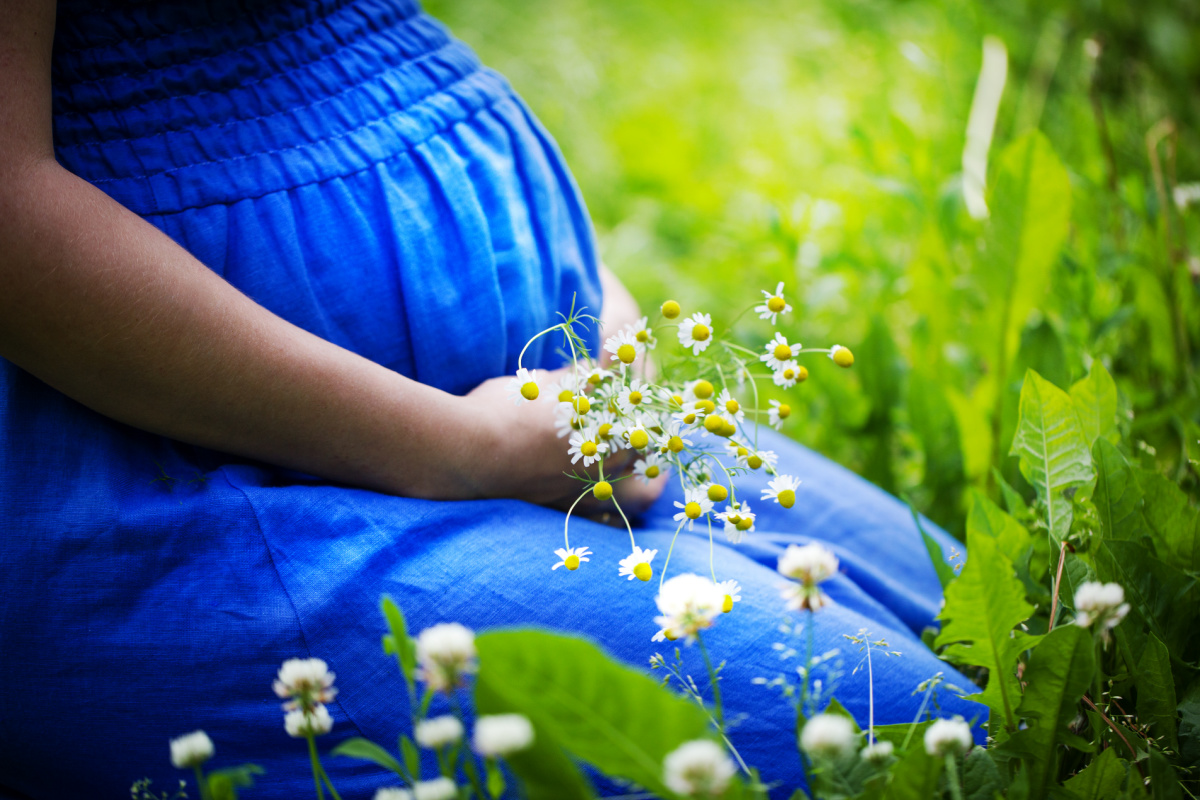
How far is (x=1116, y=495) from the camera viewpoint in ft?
1.79

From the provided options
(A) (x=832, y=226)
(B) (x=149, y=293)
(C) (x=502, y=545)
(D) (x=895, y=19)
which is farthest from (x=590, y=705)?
(D) (x=895, y=19)

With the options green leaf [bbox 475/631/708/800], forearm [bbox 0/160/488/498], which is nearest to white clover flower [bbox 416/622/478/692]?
green leaf [bbox 475/631/708/800]

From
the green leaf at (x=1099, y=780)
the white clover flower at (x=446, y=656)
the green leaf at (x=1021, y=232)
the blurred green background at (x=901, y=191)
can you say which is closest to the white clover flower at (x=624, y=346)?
the white clover flower at (x=446, y=656)

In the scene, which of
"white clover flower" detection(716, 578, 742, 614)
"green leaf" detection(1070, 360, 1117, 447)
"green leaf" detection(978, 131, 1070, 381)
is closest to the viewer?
"white clover flower" detection(716, 578, 742, 614)

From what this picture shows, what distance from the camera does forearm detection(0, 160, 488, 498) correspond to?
1.40 feet

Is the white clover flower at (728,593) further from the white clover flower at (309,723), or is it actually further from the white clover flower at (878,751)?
the white clover flower at (309,723)

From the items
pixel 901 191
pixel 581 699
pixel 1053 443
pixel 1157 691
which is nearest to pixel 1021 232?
pixel 901 191

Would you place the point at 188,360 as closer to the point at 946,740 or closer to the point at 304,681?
the point at 304,681

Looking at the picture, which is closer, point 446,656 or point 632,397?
point 446,656

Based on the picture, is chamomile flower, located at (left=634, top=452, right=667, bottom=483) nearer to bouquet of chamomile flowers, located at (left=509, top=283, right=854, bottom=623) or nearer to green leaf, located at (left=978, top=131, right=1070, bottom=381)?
bouquet of chamomile flowers, located at (left=509, top=283, right=854, bottom=623)

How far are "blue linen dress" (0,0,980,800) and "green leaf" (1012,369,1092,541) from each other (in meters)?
0.15

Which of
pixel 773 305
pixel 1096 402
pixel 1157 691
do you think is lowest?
pixel 1157 691

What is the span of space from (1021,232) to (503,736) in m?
0.85

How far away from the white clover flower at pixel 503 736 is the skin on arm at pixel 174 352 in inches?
10.6
